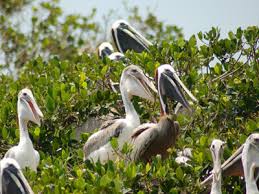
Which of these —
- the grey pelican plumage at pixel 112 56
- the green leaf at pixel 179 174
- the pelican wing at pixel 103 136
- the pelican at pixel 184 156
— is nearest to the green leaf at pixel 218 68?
the pelican wing at pixel 103 136

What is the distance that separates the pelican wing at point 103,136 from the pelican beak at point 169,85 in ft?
1.75

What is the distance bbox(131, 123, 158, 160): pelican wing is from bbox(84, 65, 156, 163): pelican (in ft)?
1.45

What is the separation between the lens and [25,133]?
1298cm

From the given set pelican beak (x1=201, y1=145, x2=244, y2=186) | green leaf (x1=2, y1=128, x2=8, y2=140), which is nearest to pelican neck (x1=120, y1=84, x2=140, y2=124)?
green leaf (x1=2, y1=128, x2=8, y2=140)

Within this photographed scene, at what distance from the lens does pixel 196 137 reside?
12.2 m

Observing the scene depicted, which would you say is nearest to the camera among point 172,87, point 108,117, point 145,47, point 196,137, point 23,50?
point 196,137

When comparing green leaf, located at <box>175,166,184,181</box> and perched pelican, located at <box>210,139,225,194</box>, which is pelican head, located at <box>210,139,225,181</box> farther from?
green leaf, located at <box>175,166,184,181</box>

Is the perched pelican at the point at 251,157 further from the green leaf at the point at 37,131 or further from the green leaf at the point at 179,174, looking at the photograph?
the green leaf at the point at 37,131

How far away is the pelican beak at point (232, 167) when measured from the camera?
1100 cm

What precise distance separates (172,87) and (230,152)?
6.28 feet

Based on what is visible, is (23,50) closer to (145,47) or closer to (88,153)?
(145,47)

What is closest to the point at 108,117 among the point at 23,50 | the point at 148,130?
the point at 148,130

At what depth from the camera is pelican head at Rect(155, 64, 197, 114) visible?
13.2m

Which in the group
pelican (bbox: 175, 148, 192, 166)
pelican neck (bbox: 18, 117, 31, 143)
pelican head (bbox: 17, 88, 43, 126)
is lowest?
pelican (bbox: 175, 148, 192, 166)
